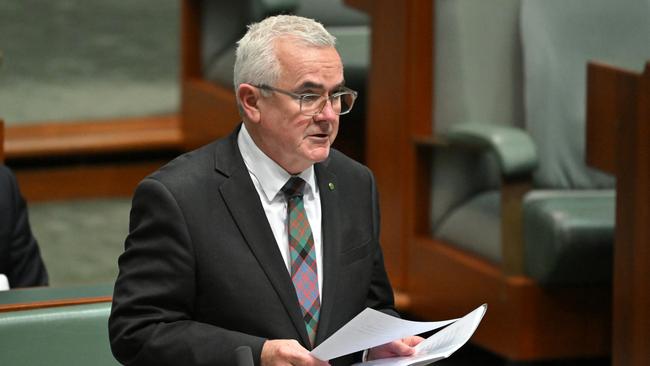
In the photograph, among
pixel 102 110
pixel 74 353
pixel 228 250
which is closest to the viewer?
pixel 228 250

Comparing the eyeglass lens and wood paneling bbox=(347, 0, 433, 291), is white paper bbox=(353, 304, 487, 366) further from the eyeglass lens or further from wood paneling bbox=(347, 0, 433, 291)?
wood paneling bbox=(347, 0, 433, 291)

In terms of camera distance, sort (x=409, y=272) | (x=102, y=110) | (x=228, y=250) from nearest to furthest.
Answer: (x=228, y=250), (x=409, y=272), (x=102, y=110)

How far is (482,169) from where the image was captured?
1854 mm

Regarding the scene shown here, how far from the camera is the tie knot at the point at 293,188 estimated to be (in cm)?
100

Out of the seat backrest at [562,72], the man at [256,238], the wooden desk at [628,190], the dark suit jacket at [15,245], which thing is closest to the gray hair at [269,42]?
the man at [256,238]

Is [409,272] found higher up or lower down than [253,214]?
lower down

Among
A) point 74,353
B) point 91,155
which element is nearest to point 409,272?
point 91,155

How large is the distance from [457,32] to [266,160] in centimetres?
88

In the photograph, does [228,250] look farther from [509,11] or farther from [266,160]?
[509,11]

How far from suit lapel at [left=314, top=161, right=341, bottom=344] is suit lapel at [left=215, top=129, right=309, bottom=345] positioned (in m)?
0.02

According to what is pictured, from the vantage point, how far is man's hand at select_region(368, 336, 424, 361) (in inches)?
38.4

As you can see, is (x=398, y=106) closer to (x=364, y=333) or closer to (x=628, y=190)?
(x=628, y=190)

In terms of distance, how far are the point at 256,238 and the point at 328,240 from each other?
6 centimetres

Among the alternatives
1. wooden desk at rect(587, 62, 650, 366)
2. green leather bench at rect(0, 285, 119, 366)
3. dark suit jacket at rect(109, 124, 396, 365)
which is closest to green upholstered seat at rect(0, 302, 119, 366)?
green leather bench at rect(0, 285, 119, 366)
